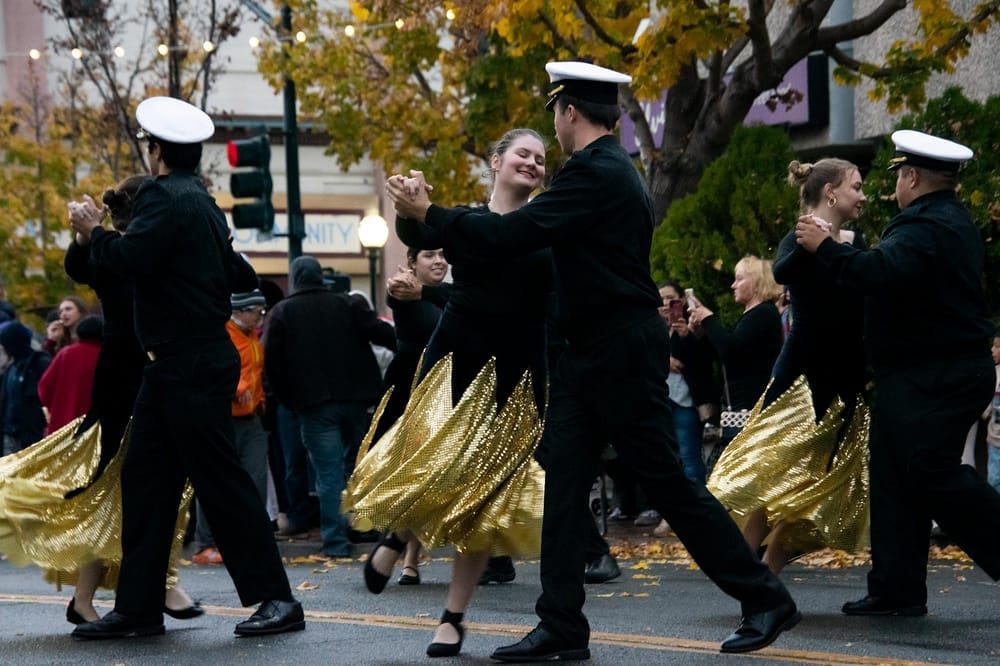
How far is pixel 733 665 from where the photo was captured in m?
6.12

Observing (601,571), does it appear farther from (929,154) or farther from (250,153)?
(250,153)

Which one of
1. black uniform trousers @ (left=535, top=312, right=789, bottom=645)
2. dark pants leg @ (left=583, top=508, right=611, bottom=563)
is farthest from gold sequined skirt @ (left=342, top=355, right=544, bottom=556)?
dark pants leg @ (left=583, top=508, right=611, bottom=563)

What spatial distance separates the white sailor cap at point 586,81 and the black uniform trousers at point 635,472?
774 mm

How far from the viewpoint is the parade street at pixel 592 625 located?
652cm

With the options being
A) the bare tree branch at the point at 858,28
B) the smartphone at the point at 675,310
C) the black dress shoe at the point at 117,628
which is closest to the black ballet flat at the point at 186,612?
the black dress shoe at the point at 117,628

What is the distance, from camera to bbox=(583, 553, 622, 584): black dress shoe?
9367 millimetres

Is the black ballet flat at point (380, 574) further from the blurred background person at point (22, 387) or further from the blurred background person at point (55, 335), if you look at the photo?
the blurred background person at point (22, 387)

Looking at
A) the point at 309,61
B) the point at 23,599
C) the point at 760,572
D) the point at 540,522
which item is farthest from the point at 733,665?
the point at 309,61

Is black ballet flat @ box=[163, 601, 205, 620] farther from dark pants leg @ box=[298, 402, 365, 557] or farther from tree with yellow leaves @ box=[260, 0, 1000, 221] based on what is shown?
tree with yellow leaves @ box=[260, 0, 1000, 221]

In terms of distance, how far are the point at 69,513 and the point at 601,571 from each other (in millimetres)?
2878

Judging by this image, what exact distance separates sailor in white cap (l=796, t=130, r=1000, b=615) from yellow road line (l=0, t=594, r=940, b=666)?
1094 mm

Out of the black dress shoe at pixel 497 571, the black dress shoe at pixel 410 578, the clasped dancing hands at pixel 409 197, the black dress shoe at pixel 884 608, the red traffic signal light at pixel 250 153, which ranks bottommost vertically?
the black dress shoe at pixel 410 578

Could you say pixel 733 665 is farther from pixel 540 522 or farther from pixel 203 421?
pixel 203 421

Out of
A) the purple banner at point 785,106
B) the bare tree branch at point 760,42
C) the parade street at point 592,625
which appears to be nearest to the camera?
the parade street at point 592,625
